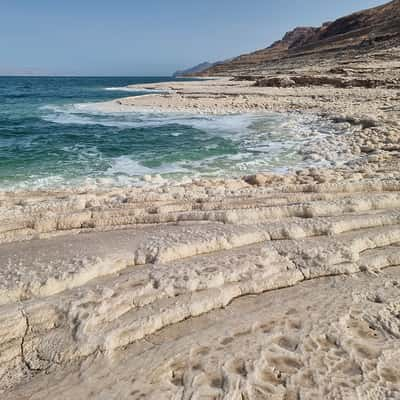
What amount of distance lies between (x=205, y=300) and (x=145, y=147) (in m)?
8.21

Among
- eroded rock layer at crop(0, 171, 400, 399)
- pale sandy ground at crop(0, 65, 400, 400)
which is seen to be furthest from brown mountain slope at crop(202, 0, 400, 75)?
eroded rock layer at crop(0, 171, 400, 399)

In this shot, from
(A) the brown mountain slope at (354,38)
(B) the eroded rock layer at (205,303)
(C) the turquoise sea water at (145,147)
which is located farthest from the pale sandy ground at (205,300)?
(A) the brown mountain slope at (354,38)

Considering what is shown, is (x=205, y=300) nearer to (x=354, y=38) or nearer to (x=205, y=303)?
(x=205, y=303)

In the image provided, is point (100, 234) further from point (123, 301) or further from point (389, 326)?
point (389, 326)

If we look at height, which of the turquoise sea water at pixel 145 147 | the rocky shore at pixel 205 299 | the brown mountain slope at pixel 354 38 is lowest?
the turquoise sea water at pixel 145 147

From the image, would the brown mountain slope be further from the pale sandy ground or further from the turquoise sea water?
the pale sandy ground

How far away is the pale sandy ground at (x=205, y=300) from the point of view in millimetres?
1671

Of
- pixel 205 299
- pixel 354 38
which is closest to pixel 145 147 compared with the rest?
pixel 205 299

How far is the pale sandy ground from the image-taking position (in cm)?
167

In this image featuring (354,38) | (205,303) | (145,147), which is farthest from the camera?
(354,38)

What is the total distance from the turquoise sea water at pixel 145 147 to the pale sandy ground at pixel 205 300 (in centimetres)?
329

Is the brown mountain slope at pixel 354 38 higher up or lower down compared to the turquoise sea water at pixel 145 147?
higher up

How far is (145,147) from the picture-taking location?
991cm

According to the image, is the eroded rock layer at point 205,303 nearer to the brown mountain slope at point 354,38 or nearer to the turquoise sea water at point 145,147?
the turquoise sea water at point 145,147
